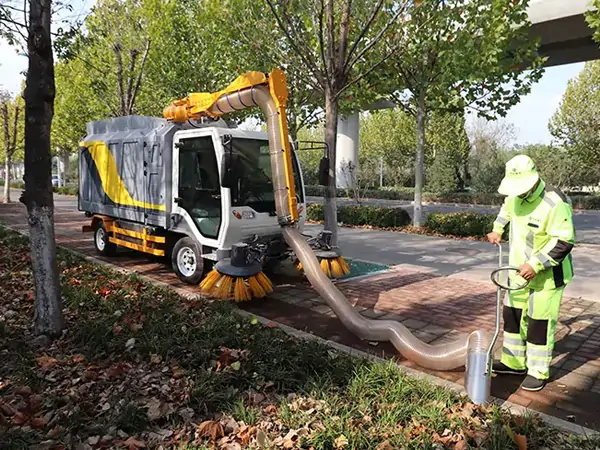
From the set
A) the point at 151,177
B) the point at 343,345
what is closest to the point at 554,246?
the point at 343,345

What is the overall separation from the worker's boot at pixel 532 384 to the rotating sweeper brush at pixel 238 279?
328 cm

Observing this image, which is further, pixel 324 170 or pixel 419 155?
pixel 419 155

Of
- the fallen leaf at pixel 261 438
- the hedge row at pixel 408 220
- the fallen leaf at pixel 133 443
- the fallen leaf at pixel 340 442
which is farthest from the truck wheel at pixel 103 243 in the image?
the fallen leaf at pixel 340 442

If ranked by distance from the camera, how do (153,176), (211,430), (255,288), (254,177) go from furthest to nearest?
1. (153,176)
2. (254,177)
3. (255,288)
4. (211,430)

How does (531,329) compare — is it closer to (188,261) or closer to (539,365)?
(539,365)

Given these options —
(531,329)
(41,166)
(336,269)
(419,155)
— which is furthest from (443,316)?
(419,155)

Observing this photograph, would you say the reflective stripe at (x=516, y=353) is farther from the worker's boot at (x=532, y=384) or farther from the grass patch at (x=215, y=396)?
the grass patch at (x=215, y=396)

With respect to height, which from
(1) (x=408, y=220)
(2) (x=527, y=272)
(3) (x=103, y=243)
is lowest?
(3) (x=103, y=243)

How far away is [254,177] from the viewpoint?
6.46 m

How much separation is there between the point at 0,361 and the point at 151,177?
396 cm

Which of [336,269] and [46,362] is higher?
[336,269]

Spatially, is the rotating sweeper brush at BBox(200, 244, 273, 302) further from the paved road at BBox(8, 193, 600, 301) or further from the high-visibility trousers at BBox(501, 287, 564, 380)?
the paved road at BBox(8, 193, 600, 301)

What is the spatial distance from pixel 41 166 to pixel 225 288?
100 inches

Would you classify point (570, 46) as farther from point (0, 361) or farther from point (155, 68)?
point (0, 361)
